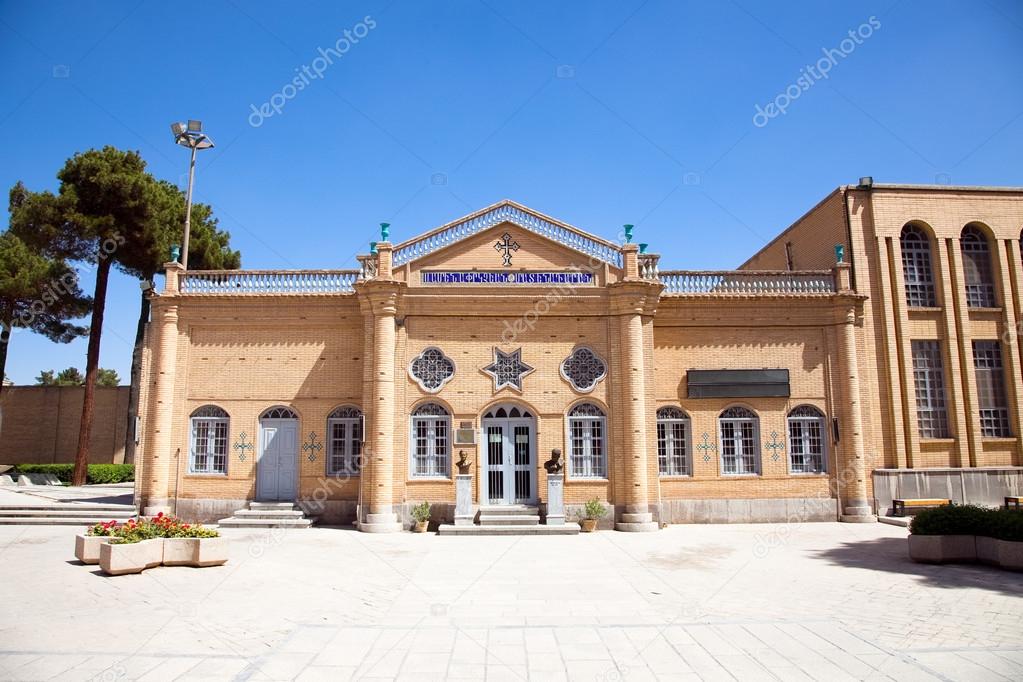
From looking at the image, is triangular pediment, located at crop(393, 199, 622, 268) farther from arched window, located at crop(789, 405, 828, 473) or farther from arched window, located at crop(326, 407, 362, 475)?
arched window, located at crop(789, 405, 828, 473)

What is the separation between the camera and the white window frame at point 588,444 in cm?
1648

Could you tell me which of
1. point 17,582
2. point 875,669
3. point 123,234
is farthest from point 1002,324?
point 123,234

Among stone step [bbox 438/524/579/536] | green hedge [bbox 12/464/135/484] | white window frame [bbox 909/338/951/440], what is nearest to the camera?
stone step [bbox 438/524/579/536]

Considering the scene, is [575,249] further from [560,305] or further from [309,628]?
[309,628]

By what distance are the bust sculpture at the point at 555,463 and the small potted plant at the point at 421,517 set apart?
312 centimetres

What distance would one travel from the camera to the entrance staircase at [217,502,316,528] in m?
15.8

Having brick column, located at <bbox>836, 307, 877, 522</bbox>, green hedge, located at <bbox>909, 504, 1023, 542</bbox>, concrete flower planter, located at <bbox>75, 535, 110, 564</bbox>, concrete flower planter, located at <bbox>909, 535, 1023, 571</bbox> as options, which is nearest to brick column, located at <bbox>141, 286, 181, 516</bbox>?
concrete flower planter, located at <bbox>75, 535, 110, 564</bbox>

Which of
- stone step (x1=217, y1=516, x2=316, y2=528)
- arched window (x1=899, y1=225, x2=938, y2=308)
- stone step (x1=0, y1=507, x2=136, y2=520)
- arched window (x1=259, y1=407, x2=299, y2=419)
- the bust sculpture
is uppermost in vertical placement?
arched window (x1=899, y1=225, x2=938, y2=308)

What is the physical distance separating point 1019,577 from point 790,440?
7052 mm

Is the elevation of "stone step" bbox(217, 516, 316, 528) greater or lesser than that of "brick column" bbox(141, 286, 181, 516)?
lesser

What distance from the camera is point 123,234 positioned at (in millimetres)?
26109

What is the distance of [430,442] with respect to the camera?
54.0 ft

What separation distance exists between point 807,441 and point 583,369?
640 cm

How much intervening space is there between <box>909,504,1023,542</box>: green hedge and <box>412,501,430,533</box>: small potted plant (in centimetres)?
1021
